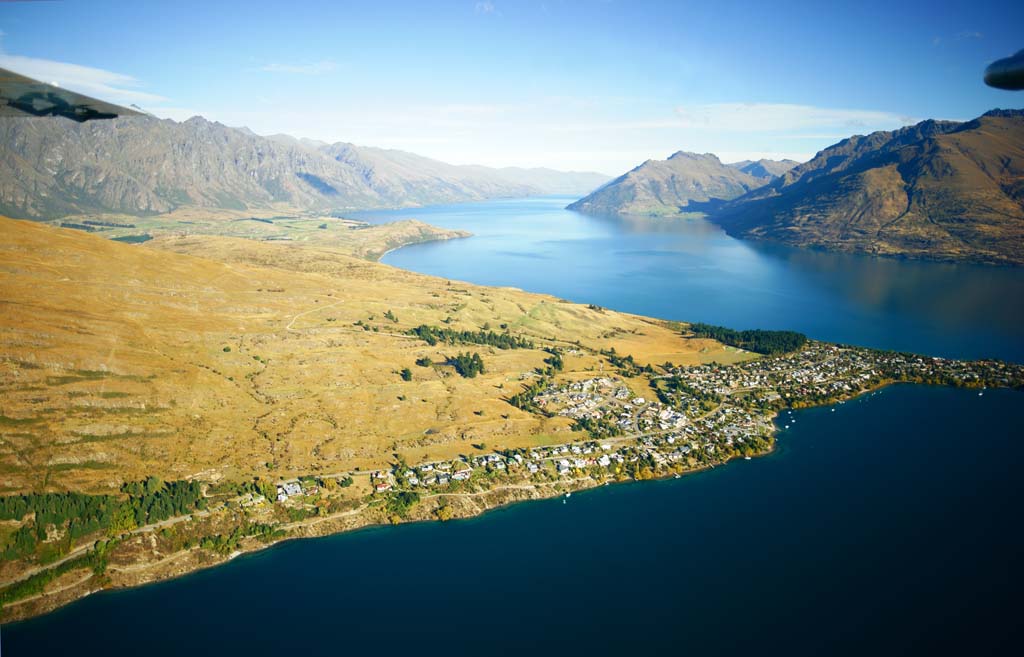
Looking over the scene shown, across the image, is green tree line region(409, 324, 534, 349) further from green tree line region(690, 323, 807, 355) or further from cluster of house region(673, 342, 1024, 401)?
green tree line region(690, 323, 807, 355)

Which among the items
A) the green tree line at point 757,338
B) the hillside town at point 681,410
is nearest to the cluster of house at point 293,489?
the hillside town at point 681,410

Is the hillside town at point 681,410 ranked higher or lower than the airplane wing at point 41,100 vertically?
lower

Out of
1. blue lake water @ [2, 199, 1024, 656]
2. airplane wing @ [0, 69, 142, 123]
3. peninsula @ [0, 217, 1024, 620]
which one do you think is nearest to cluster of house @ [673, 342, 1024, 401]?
peninsula @ [0, 217, 1024, 620]

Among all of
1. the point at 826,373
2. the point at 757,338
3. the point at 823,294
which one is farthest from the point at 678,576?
the point at 823,294

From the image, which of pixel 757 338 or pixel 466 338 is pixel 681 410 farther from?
pixel 466 338

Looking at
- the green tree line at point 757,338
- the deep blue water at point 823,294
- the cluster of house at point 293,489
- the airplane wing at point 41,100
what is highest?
the airplane wing at point 41,100

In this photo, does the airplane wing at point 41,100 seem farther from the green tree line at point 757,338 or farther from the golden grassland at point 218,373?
the green tree line at point 757,338
